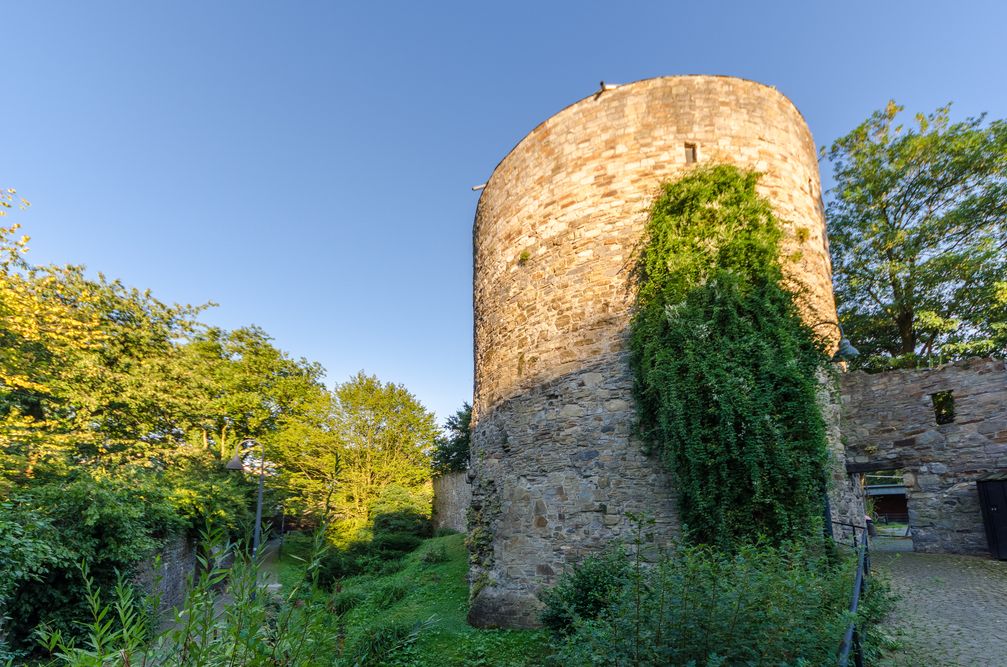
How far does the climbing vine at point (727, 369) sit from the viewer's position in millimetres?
4980

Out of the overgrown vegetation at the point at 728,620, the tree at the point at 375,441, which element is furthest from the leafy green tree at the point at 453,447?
the overgrown vegetation at the point at 728,620

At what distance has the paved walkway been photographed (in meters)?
3.67

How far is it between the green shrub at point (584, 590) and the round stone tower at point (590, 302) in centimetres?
43

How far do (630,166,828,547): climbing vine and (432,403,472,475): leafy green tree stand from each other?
16.8 metres

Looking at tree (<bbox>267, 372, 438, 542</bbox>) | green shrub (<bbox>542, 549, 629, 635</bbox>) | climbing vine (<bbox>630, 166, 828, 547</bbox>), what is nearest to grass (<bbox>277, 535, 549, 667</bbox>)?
green shrub (<bbox>542, 549, 629, 635</bbox>)

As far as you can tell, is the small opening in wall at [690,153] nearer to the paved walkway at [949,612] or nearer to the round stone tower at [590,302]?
the round stone tower at [590,302]

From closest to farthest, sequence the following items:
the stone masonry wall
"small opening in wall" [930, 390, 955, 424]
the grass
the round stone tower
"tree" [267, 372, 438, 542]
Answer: the grass < the round stone tower < "small opening in wall" [930, 390, 955, 424] < the stone masonry wall < "tree" [267, 372, 438, 542]

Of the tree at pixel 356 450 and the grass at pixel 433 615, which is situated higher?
the tree at pixel 356 450

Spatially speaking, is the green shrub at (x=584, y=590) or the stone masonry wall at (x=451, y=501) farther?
the stone masonry wall at (x=451, y=501)

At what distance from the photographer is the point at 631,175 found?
6.81 metres

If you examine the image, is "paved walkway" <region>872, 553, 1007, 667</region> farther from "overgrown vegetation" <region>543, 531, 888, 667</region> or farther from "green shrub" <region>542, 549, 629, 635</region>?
"green shrub" <region>542, 549, 629, 635</region>

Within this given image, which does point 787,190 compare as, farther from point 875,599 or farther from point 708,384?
point 875,599

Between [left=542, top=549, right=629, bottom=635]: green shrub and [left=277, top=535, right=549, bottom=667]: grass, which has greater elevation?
[left=542, top=549, right=629, bottom=635]: green shrub

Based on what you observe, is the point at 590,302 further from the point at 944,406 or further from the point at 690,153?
the point at 944,406
